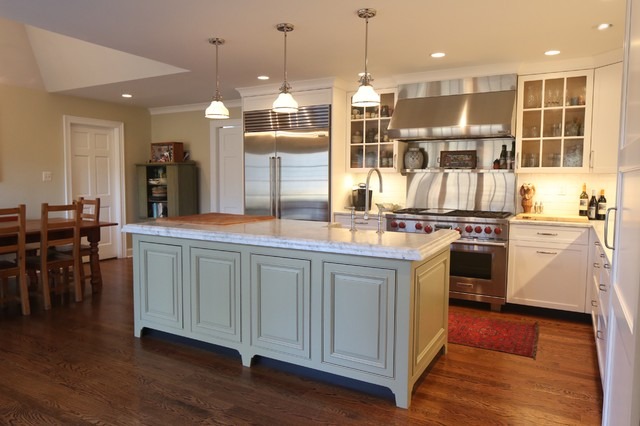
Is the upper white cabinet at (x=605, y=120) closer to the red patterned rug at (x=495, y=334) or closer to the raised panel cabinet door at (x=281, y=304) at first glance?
the red patterned rug at (x=495, y=334)

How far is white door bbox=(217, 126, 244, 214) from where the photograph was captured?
21.7 ft

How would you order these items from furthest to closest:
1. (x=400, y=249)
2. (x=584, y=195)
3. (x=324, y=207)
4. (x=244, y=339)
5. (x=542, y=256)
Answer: (x=324, y=207)
(x=584, y=195)
(x=542, y=256)
(x=244, y=339)
(x=400, y=249)

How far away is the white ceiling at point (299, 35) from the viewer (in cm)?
300

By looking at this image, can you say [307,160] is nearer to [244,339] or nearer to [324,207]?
[324,207]

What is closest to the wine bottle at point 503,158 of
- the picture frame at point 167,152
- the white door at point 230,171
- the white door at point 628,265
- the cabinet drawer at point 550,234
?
the cabinet drawer at point 550,234

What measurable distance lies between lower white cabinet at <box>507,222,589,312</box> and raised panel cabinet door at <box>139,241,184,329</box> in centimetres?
297

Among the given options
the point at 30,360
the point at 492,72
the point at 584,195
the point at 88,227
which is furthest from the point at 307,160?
the point at 30,360

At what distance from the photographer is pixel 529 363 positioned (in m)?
3.13

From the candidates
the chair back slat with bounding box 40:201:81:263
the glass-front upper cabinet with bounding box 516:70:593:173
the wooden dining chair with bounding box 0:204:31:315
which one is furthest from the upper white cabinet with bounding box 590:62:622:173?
the wooden dining chair with bounding box 0:204:31:315

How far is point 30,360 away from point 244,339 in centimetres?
148

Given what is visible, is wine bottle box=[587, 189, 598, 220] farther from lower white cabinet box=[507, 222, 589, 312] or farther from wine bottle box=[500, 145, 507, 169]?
wine bottle box=[500, 145, 507, 169]

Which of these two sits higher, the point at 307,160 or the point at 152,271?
the point at 307,160

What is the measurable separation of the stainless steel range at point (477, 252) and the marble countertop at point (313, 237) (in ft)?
4.59

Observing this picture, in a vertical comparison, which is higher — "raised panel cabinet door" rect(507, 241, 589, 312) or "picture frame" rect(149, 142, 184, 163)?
"picture frame" rect(149, 142, 184, 163)
